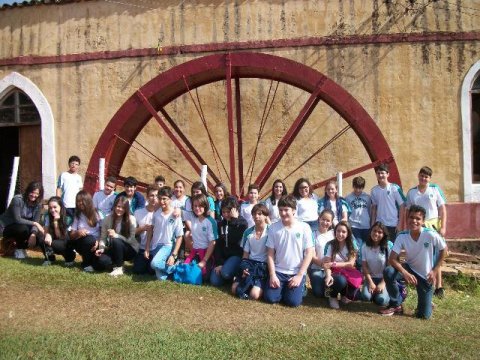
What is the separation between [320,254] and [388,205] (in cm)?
121

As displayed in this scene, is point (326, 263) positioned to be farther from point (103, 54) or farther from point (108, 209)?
point (103, 54)

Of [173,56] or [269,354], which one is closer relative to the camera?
[269,354]

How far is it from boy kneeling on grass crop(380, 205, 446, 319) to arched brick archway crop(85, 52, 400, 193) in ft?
7.76

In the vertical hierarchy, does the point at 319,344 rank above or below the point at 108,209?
below

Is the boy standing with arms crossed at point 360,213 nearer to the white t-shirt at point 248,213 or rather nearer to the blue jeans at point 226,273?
the white t-shirt at point 248,213

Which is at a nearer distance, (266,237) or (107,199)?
(266,237)

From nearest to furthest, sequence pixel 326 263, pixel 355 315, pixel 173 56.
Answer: pixel 355 315
pixel 326 263
pixel 173 56

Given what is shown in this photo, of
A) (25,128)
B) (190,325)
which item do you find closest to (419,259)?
(190,325)

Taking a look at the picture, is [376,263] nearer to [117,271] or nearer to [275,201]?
[275,201]

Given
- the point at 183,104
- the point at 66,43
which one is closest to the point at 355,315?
the point at 183,104

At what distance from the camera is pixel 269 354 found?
3887 mm

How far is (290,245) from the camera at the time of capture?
203 inches

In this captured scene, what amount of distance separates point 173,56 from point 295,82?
2025 mm

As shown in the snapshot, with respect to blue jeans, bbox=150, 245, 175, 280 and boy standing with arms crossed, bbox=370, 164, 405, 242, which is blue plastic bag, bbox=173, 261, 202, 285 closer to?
blue jeans, bbox=150, 245, 175, 280
